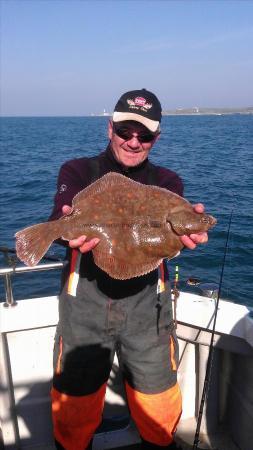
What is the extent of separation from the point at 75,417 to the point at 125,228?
5.14 ft

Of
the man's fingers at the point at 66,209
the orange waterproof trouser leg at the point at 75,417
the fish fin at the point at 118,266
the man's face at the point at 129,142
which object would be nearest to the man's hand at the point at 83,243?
the fish fin at the point at 118,266

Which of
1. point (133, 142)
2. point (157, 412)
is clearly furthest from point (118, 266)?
point (157, 412)

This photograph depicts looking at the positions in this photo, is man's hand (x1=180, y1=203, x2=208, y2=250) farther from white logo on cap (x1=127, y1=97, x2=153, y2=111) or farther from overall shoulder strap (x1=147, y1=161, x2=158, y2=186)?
white logo on cap (x1=127, y1=97, x2=153, y2=111)

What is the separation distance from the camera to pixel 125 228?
3008 mm

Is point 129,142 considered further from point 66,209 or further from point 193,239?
point 193,239

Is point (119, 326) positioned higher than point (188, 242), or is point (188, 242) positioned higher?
point (188, 242)

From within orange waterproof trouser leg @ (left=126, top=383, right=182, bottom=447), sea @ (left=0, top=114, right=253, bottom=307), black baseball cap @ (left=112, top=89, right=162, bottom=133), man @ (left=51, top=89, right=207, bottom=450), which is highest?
black baseball cap @ (left=112, top=89, right=162, bottom=133)

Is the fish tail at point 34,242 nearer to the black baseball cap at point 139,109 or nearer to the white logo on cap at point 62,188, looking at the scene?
the white logo on cap at point 62,188

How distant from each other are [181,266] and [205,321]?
20.3 ft

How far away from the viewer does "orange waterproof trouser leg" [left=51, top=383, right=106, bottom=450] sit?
336cm

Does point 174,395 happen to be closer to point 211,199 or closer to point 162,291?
point 162,291

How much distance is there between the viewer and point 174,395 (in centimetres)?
350

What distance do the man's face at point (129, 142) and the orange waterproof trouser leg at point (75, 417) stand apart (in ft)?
5.93

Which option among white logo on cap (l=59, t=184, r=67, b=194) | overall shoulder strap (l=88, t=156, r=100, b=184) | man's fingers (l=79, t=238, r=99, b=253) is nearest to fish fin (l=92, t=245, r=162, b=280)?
man's fingers (l=79, t=238, r=99, b=253)
